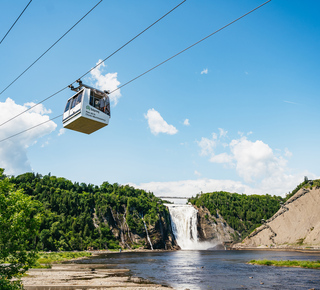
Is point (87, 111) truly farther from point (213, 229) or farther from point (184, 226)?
point (213, 229)

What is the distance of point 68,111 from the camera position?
2586 cm

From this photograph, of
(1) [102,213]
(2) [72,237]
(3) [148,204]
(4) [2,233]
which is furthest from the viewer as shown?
(3) [148,204]

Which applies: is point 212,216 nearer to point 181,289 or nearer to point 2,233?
point 181,289

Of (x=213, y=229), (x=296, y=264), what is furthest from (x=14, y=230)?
(x=213, y=229)

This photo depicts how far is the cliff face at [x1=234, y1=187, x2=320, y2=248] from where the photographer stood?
11312 cm

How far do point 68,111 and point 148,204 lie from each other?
523 ft

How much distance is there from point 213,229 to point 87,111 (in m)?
177

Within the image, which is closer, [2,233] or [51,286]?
[2,233]

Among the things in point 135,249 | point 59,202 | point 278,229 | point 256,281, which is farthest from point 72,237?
point 256,281

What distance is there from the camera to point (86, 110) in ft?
78.1

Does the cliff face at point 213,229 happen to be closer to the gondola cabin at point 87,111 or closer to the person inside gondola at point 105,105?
the person inside gondola at point 105,105

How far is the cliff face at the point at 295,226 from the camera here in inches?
4454

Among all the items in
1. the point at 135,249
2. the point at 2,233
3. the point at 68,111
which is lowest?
the point at 135,249

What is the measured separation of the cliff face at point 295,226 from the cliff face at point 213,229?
102 feet
